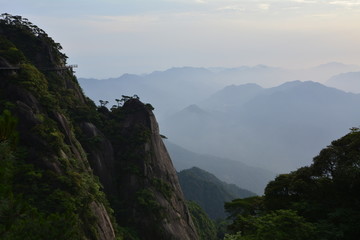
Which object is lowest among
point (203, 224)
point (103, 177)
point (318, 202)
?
point (203, 224)

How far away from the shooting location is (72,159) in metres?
28.7

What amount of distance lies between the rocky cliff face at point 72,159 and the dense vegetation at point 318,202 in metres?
11.0

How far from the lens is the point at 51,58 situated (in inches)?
1709

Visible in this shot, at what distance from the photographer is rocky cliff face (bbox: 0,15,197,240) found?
22.6 metres

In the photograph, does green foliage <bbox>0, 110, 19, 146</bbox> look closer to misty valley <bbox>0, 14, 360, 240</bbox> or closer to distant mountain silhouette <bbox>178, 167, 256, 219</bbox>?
misty valley <bbox>0, 14, 360, 240</bbox>

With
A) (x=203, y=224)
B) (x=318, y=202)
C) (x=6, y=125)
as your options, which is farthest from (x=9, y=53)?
(x=203, y=224)

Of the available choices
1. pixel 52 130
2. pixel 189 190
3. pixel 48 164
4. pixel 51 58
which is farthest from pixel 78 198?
pixel 189 190

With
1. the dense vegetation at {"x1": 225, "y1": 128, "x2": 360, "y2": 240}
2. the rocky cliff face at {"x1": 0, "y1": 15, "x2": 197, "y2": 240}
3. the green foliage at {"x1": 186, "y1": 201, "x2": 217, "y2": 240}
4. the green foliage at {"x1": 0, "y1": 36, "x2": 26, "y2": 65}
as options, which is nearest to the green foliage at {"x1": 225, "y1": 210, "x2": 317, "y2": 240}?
the dense vegetation at {"x1": 225, "y1": 128, "x2": 360, "y2": 240}

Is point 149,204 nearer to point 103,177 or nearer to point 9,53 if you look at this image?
point 103,177

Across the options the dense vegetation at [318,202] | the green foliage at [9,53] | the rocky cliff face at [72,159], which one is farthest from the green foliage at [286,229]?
the green foliage at [9,53]

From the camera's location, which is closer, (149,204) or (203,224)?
(149,204)

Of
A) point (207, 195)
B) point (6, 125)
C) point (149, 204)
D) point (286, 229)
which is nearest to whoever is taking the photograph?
point (6, 125)

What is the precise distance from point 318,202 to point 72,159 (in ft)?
73.6

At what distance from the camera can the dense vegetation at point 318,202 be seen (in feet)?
51.1
